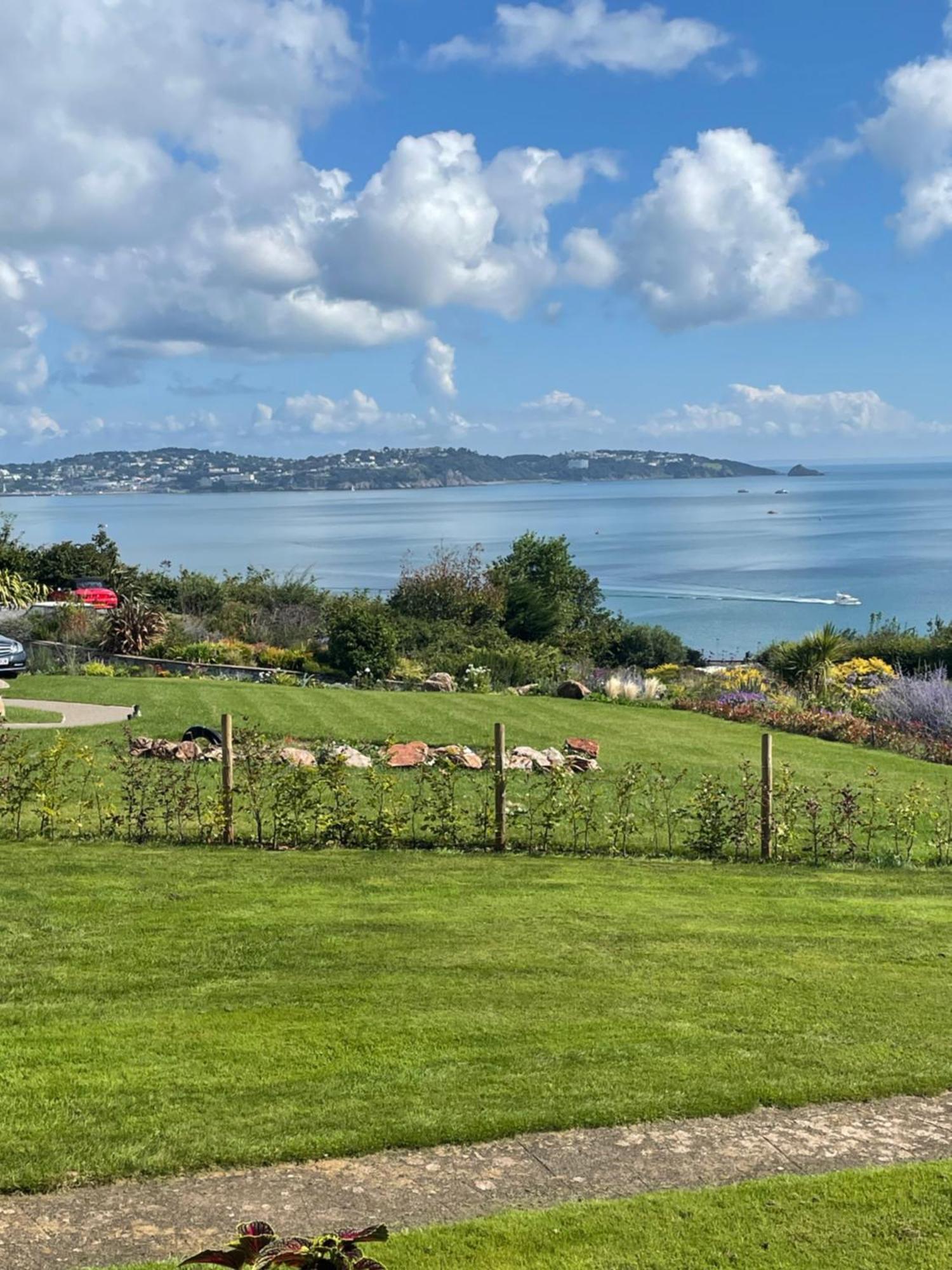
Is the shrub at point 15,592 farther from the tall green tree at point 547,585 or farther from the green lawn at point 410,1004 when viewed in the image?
the green lawn at point 410,1004

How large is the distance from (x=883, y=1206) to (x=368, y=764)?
447 inches

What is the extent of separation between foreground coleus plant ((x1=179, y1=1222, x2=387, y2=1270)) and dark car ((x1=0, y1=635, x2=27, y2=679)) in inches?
820

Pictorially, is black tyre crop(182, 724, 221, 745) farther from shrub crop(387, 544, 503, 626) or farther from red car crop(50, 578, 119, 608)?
shrub crop(387, 544, 503, 626)

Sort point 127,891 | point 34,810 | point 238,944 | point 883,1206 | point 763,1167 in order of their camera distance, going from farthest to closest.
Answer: point 34,810
point 127,891
point 238,944
point 763,1167
point 883,1206

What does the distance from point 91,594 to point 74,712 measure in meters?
14.9

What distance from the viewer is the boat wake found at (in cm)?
6938

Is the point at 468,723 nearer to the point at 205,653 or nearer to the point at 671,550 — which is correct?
the point at 205,653

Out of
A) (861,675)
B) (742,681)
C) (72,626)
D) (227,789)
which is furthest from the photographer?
(72,626)

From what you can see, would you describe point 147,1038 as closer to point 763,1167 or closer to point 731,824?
point 763,1167

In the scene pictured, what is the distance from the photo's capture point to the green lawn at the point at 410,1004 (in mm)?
5395

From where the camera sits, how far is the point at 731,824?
12477mm

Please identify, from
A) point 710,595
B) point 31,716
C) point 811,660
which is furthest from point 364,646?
point 710,595

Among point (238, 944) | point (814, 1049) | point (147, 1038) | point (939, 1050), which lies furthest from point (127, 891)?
point (939, 1050)

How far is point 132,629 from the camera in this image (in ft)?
88.0
